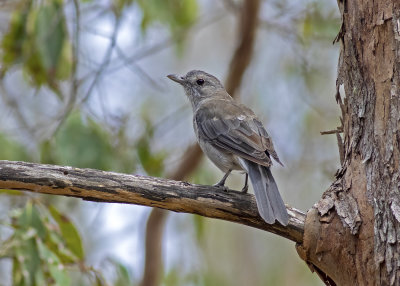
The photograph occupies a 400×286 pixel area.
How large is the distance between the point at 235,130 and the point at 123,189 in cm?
139

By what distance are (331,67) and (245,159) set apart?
3.36 m

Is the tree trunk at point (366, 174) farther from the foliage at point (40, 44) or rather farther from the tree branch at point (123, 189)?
the foliage at point (40, 44)

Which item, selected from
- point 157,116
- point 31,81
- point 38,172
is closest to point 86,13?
point 31,81

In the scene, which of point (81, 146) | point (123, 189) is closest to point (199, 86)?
point (81, 146)

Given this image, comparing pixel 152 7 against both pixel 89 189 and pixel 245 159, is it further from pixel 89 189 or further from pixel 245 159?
pixel 89 189

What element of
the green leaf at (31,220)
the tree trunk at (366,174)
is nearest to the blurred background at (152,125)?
the green leaf at (31,220)

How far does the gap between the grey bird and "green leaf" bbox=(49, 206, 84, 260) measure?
1.04 m

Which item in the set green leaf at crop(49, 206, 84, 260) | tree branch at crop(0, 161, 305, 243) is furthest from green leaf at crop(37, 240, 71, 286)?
tree branch at crop(0, 161, 305, 243)

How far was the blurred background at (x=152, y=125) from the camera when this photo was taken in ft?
13.8

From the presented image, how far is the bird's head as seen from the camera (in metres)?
5.14

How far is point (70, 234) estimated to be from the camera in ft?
13.3

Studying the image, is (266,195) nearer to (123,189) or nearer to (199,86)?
(123,189)

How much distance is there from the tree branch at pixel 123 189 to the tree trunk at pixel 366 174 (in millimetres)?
174

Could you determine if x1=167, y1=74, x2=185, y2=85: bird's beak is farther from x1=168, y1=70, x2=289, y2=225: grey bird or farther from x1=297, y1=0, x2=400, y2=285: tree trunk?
x1=297, y1=0, x2=400, y2=285: tree trunk
